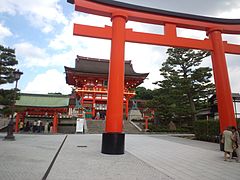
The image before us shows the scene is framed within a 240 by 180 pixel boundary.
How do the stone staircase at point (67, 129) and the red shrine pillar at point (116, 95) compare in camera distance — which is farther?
the stone staircase at point (67, 129)

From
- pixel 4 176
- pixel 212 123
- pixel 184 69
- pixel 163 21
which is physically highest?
pixel 184 69

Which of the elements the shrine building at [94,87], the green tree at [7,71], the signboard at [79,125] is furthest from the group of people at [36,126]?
the green tree at [7,71]

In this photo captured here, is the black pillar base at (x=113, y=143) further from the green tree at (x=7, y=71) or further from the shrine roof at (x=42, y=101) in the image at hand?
the shrine roof at (x=42, y=101)

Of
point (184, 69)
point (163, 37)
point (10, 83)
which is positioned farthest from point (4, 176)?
point (184, 69)

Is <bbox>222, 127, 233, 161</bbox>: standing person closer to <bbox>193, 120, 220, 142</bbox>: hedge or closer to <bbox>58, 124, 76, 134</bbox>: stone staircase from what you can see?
<bbox>193, 120, 220, 142</bbox>: hedge

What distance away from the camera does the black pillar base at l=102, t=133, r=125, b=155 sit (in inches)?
266

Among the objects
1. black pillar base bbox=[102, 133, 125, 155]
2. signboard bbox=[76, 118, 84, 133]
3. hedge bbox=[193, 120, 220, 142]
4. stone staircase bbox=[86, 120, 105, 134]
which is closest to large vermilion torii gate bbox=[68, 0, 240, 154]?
black pillar base bbox=[102, 133, 125, 155]

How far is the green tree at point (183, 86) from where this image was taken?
67.4 ft

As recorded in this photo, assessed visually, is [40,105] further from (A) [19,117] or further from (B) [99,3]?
(B) [99,3]

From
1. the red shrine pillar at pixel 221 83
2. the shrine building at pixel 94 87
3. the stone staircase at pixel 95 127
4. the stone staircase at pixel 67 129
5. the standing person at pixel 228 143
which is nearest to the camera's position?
the standing person at pixel 228 143

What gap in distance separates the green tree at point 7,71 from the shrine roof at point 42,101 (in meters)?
7.19

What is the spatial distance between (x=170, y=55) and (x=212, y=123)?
11877mm

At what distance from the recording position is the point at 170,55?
22781 mm

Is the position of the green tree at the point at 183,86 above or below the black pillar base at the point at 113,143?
above
